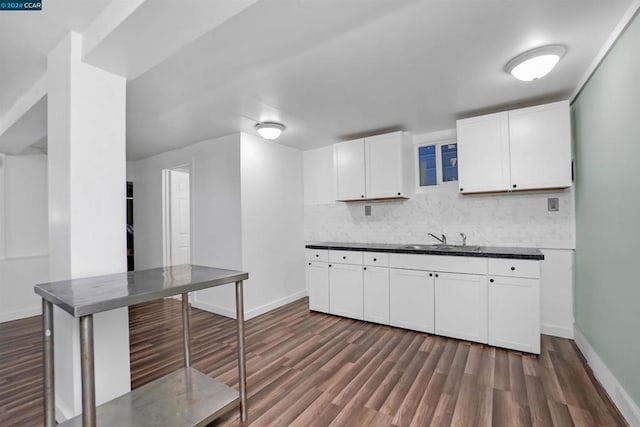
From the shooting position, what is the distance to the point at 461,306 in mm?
2828

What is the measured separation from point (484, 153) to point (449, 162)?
621mm

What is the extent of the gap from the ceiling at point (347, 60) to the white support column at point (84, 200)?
0.29 m

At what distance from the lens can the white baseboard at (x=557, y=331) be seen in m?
2.85

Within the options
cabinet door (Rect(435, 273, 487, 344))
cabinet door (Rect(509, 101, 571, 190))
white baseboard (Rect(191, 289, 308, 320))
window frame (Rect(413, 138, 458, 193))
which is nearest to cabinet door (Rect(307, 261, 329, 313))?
white baseboard (Rect(191, 289, 308, 320))

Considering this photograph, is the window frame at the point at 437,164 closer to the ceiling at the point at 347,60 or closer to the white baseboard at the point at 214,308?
the ceiling at the point at 347,60

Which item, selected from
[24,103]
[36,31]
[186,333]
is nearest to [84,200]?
[36,31]

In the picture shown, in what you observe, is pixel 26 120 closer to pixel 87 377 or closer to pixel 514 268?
pixel 87 377

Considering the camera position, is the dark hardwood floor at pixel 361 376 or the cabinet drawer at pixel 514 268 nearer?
the dark hardwood floor at pixel 361 376

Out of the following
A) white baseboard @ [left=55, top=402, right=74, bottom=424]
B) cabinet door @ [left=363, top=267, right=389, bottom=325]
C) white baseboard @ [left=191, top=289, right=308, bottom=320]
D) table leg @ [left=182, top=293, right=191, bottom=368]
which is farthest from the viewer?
white baseboard @ [left=191, top=289, right=308, bottom=320]

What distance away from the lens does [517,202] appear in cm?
311

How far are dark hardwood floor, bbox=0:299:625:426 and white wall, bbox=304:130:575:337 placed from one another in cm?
64

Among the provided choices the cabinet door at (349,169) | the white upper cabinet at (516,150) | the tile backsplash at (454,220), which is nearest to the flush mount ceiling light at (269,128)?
the cabinet door at (349,169)

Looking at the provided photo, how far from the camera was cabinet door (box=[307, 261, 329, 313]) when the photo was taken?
372 cm

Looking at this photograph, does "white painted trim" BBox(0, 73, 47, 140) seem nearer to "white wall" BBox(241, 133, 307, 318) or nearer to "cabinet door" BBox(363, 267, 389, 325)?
"white wall" BBox(241, 133, 307, 318)
